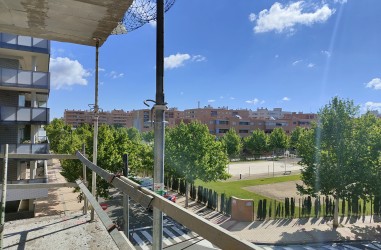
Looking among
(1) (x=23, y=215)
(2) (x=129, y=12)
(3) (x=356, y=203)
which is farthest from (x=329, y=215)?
(2) (x=129, y=12)

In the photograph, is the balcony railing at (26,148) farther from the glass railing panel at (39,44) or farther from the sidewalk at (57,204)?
the glass railing panel at (39,44)

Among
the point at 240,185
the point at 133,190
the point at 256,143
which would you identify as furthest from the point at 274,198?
the point at 256,143

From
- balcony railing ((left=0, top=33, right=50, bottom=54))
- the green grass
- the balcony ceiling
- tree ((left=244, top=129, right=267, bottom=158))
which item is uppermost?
balcony railing ((left=0, top=33, right=50, bottom=54))

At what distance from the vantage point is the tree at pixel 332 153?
2003 centimetres

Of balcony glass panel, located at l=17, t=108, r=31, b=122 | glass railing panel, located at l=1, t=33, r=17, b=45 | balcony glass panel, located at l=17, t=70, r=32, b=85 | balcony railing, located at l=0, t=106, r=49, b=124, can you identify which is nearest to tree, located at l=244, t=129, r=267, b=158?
balcony railing, located at l=0, t=106, r=49, b=124

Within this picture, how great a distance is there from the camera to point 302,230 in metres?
20.5

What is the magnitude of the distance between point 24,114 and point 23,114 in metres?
0.05

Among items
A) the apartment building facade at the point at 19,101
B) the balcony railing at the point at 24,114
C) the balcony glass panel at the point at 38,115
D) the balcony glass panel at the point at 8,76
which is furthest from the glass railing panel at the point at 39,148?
the balcony glass panel at the point at 8,76

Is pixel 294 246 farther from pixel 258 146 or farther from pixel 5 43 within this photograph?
pixel 258 146

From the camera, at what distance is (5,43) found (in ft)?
56.7

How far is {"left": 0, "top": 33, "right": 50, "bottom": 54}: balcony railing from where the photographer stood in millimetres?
17344

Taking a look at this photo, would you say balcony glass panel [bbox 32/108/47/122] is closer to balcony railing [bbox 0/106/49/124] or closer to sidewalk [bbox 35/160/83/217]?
balcony railing [bbox 0/106/49/124]

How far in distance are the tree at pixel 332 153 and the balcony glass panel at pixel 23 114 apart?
59.8ft

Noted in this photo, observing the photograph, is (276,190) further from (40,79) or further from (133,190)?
(133,190)
